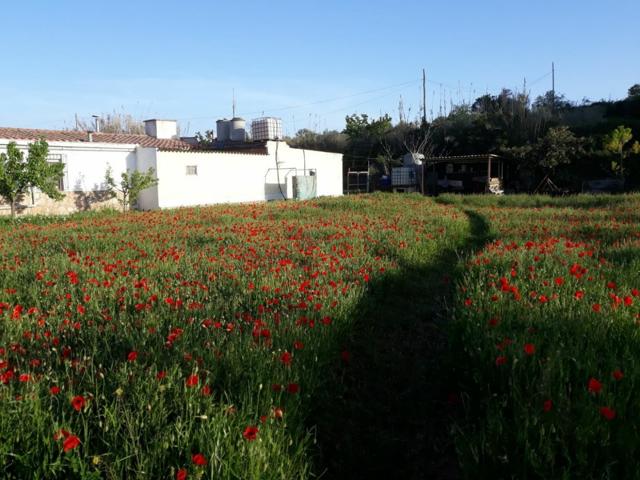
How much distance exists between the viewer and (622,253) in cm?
655

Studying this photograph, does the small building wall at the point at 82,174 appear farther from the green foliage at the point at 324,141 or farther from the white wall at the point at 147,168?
the green foliage at the point at 324,141

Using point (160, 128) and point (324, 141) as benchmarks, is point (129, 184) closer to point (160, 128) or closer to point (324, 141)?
point (160, 128)

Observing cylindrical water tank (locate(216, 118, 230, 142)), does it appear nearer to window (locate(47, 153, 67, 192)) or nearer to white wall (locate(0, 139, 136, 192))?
white wall (locate(0, 139, 136, 192))

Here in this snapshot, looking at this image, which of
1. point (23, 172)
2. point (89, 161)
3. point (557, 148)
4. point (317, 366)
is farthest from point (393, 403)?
point (557, 148)

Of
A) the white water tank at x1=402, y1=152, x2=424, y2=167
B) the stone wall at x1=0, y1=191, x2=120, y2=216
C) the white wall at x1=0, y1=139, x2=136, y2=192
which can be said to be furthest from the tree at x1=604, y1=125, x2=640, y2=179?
the stone wall at x1=0, y1=191, x2=120, y2=216

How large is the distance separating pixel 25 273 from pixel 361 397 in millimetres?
4532

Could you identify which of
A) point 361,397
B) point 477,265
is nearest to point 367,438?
point 361,397

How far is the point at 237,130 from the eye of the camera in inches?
1245

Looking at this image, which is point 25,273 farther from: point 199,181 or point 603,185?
point 603,185

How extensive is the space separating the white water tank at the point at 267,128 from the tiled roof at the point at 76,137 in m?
4.70

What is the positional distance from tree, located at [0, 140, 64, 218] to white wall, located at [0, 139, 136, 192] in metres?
1.73

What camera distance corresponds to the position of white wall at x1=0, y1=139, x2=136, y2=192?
1898 cm

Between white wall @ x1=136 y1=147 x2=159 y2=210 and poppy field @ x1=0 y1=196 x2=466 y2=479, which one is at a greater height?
white wall @ x1=136 y1=147 x2=159 y2=210

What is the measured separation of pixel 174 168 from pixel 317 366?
1969cm
